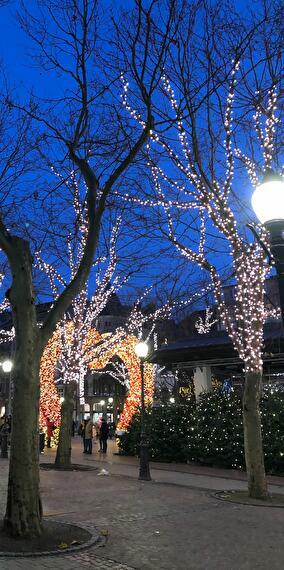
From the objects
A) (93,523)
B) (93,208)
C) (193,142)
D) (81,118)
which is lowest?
(93,523)

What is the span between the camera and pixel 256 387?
35.8ft

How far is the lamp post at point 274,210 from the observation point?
4.47m

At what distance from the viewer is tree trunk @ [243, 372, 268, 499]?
10773 mm

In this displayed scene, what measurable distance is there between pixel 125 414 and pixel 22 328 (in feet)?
64.3

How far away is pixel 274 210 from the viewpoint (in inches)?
182

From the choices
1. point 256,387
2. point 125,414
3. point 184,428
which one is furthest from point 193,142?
point 125,414

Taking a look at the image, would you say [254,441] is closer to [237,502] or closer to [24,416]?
[237,502]

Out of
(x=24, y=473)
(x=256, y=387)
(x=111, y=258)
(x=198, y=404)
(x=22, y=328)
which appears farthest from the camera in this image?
(x=198, y=404)

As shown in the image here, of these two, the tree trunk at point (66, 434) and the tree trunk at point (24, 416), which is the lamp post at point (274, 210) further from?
the tree trunk at point (66, 434)

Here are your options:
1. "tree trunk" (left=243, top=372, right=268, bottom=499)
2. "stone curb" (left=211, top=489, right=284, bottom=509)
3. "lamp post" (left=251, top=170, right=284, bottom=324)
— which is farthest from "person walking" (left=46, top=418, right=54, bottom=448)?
"lamp post" (left=251, top=170, right=284, bottom=324)

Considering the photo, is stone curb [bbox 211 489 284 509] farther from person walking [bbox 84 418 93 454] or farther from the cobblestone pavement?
person walking [bbox 84 418 93 454]

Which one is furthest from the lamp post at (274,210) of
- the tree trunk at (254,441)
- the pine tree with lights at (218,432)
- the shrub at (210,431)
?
the pine tree with lights at (218,432)

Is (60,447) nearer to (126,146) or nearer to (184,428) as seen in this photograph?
(184,428)

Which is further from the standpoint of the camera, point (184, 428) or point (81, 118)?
point (184, 428)
